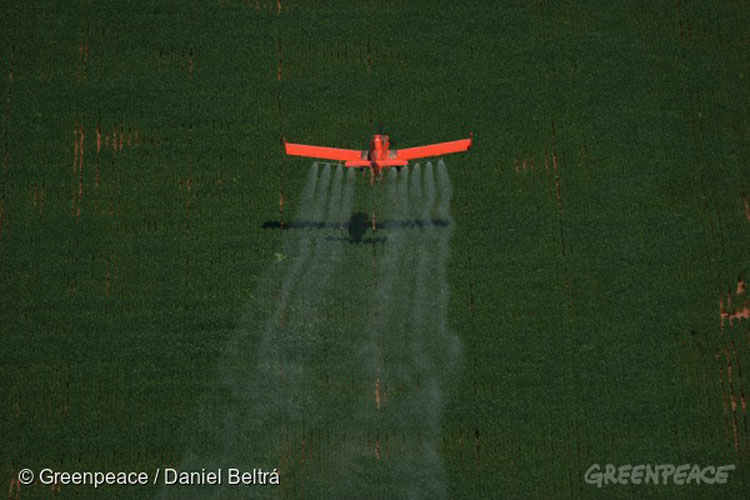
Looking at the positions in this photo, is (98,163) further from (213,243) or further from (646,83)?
(646,83)

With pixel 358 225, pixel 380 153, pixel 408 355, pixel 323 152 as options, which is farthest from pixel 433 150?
pixel 408 355

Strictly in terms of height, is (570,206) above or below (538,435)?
above

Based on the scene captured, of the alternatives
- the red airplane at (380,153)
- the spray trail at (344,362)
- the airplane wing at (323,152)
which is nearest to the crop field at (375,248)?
the spray trail at (344,362)

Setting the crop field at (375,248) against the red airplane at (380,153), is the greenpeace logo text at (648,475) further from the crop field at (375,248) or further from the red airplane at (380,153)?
the red airplane at (380,153)

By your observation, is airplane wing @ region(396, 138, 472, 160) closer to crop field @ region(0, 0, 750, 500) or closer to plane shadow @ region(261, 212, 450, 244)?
crop field @ region(0, 0, 750, 500)

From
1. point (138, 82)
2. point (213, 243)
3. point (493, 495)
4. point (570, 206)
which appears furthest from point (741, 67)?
point (138, 82)
